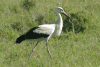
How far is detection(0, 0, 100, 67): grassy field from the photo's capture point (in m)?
5.30

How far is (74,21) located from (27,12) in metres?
2.05

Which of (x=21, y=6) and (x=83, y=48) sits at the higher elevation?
(x=21, y=6)

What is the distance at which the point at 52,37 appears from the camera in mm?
6812

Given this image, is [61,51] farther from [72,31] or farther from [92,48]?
[72,31]

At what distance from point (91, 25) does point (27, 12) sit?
2689 millimetres

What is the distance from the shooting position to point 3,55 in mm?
5570

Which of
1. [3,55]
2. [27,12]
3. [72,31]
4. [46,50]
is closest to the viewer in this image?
[3,55]

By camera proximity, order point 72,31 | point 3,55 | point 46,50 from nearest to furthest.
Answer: point 3,55 → point 46,50 → point 72,31

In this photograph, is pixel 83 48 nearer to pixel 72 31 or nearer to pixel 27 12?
pixel 72 31

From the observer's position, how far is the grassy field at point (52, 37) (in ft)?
17.4

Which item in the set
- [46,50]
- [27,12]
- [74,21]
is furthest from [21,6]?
[46,50]

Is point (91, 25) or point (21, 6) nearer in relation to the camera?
point (91, 25)

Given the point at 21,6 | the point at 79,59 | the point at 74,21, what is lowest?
the point at 79,59

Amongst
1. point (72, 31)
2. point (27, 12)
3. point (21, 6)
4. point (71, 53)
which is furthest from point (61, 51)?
point (21, 6)
